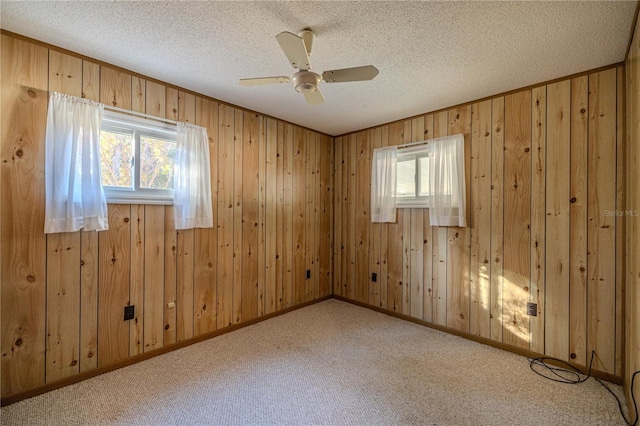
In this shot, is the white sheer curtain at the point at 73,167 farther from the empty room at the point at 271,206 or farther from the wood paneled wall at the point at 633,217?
the wood paneled wall at the point at 633,217

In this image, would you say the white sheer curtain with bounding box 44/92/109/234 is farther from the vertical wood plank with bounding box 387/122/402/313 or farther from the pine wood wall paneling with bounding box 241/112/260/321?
the vertical wood plank with bounding box 387/122/402/313

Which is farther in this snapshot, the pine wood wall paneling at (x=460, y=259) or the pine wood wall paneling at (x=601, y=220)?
the pine wood wall paneling at (x=460, y=259)

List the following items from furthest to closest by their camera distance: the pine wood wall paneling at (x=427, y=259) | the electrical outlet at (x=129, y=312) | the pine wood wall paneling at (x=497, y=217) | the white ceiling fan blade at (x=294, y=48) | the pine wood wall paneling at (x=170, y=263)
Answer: the pine wood wall paneling at (x=427, y=259) < the pine wood wall paneling at (x=497, y=217) < the pine wood wall paneling at (x=170, y=263) < the electrical outlet at (x=129, y=312) < the white ceiling fan blade at (x=294, y=48)

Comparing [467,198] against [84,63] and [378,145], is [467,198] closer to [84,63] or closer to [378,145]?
[378,145]

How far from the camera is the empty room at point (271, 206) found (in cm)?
178

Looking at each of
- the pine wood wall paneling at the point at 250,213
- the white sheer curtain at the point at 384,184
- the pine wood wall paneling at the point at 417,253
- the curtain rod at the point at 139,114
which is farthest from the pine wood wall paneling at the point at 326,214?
the curtain rod at the point at 139,114

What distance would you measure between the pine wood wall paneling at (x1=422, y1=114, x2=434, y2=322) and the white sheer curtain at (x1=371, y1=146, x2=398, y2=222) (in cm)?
41

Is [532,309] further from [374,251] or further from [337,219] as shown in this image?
[337,219]

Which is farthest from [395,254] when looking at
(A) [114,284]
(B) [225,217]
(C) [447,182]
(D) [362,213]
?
(A) [114,284]

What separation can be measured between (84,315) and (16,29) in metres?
1.99

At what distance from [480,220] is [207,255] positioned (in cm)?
278

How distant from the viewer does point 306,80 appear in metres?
1.85

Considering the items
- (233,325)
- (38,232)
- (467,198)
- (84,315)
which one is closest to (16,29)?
(38,232)

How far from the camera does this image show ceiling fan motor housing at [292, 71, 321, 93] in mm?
1828
